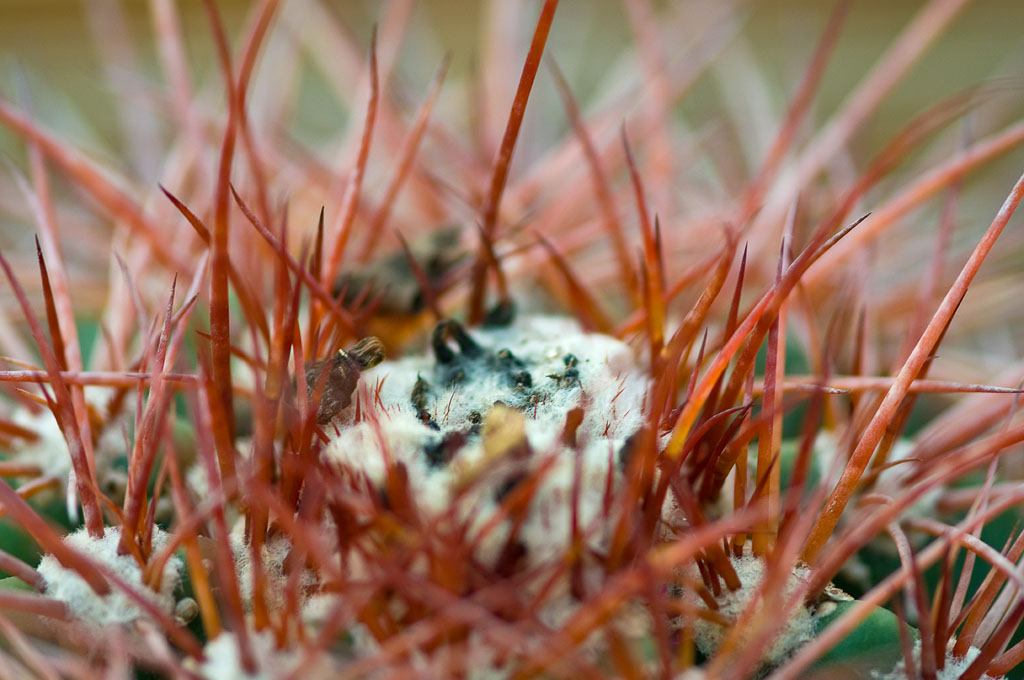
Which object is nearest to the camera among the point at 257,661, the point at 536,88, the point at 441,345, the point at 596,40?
the point at 257,661

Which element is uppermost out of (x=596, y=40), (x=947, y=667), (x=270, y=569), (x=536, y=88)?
(x=596, y=40)

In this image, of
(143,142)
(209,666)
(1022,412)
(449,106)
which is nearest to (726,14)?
(449,106)

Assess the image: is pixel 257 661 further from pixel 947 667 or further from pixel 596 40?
pixel 596 40

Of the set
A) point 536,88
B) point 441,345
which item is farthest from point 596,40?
point 441,345

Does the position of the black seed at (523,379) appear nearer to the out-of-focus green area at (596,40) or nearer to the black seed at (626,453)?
the black seed at (626,453)

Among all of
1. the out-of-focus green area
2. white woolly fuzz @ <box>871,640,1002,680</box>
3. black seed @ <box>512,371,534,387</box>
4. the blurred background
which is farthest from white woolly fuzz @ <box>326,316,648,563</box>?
the out-of-focus green area

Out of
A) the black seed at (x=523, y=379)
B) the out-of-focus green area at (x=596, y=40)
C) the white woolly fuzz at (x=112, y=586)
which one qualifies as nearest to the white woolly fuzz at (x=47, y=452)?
the white woolly fuzz at (x=112, y=586)

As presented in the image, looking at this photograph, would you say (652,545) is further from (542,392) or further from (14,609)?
(14,609)
